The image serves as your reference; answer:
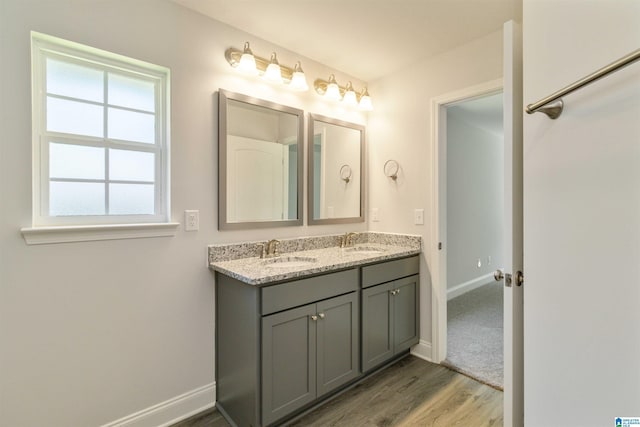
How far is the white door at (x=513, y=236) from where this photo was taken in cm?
104

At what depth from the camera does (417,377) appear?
225 cm

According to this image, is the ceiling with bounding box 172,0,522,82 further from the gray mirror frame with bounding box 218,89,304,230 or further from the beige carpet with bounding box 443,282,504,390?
the beige carpet with bounding box 443,282,504,390

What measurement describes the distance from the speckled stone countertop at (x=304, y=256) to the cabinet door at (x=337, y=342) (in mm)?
240

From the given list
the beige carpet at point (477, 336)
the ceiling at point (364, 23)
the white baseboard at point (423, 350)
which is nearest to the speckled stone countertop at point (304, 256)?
the white baseboard at point (423, 350)

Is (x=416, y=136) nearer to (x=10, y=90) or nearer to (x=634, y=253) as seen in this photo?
(x=634, y=253)

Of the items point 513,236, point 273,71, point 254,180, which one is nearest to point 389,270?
point 254,180

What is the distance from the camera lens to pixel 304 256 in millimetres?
2246

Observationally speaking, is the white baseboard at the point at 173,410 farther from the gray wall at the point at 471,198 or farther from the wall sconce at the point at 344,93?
the gray wall at the point at 471,198

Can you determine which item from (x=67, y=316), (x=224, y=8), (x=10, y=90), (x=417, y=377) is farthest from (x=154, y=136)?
(x=417, y=377)

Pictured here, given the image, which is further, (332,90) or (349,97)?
(349,97)

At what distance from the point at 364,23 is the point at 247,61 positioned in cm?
79

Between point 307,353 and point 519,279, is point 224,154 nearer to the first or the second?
point 307,353

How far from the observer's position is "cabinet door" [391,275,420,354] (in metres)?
2.35

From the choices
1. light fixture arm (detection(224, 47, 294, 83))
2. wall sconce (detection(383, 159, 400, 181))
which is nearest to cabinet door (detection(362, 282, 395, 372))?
wall sconce (detection(383, 159, 400, 181))
